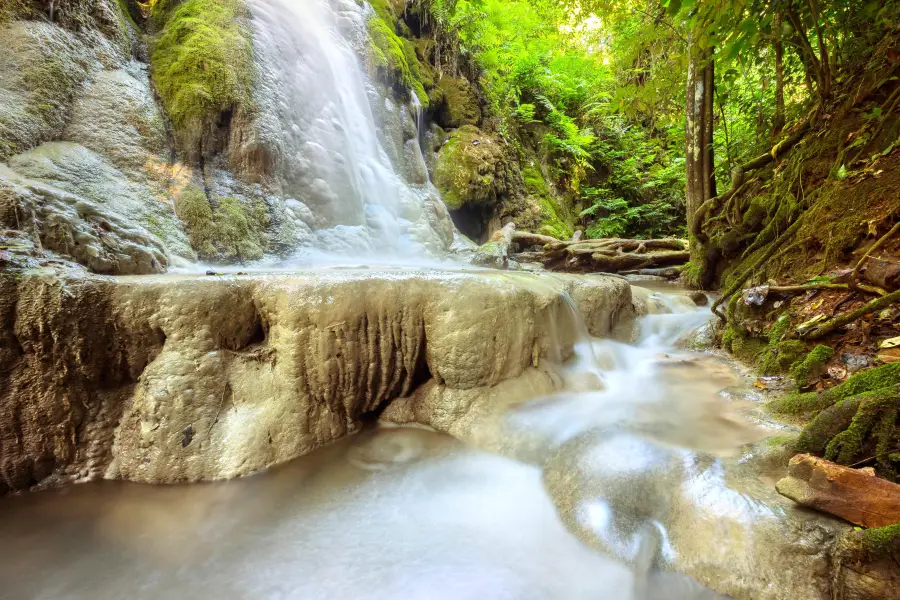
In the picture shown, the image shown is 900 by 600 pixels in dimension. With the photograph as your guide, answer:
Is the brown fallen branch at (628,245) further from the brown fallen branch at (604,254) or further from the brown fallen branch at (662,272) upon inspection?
the brown fallen branch at (662,272)

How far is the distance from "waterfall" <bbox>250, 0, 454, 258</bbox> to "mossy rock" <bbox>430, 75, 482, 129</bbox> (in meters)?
2.46

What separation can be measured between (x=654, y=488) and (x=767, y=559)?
527 mm

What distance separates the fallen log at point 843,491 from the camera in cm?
140

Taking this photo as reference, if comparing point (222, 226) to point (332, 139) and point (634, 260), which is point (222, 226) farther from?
point (634, 260)

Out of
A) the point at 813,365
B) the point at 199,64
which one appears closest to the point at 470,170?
the point at 199,64

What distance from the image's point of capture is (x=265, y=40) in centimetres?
675

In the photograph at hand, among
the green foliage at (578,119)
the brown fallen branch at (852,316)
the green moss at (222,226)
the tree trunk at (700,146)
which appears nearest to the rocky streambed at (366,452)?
the brown fallen branch at (852,316)

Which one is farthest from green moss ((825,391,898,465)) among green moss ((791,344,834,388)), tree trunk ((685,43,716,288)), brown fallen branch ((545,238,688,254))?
brown fallen branch ((545,238,688,254))

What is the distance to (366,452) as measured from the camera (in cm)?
292

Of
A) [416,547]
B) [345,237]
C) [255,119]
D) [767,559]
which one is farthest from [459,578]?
[255,119]

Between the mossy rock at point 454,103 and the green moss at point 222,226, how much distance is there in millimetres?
7234

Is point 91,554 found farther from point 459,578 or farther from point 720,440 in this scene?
point 720,440

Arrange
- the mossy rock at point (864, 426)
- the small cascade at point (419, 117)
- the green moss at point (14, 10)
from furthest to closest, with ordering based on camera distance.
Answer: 1. the small cascade at point (419, 117)
2. the green moss at point (14, 10)
3. the mossy rock at point (864, 426)

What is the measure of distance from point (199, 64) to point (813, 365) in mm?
7657
